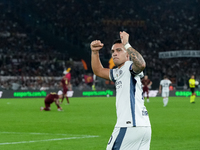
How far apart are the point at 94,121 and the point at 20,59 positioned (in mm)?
30402

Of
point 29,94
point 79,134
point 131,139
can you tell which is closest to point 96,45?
point 131,139

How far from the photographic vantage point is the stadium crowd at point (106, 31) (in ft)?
165

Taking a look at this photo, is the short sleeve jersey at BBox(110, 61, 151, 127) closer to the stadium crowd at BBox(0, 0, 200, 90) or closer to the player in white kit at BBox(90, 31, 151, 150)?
the player in white kit at BBox(90, 31, 151, 150)

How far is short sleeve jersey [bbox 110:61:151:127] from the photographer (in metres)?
5.63

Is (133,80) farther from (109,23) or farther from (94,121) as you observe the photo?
(109,23)

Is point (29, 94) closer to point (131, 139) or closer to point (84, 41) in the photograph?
point (84, 41)

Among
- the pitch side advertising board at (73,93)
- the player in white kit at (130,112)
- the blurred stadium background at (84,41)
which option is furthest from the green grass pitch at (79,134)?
the pitch side advertising board at (73,93)

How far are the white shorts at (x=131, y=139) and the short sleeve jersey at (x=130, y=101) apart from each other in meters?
0.07

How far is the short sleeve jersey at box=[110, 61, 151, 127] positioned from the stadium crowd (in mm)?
42534

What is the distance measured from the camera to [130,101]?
5.64 metres

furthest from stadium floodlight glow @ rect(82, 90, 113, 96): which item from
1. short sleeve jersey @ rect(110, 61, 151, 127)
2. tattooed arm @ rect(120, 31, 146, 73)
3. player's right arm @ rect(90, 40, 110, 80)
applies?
tattooed arm @ rect(120, 31, 146, 73)

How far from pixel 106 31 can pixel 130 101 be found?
54199 millimetres

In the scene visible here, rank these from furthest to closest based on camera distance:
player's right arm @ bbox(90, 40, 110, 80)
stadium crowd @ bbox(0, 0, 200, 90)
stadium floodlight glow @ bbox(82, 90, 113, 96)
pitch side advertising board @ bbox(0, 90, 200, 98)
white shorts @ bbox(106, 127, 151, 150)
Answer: stadium crowd @ bbox(0, 0, 200, 90) → stadium floodlight glow @ bbox(82, 90, 113, 96) → pitch side advertising board @ bbox(0, 90, 200, 98) → player's right arm @ bbox(90, 40, 110, 80) → white shorts @ bbox(106, 127, 151, 150)

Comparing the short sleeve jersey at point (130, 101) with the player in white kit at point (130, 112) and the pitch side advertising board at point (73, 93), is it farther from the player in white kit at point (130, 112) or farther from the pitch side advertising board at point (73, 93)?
the pitch side advertising board at point (73, 93)
